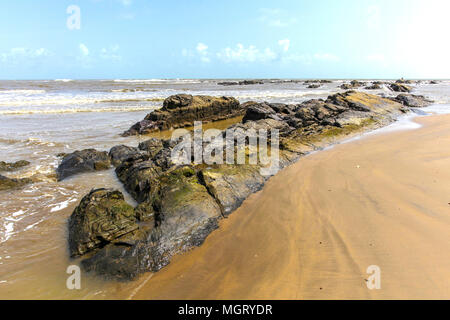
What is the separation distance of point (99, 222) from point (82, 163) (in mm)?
4240

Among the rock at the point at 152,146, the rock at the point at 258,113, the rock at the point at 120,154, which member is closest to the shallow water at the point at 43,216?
the rock at the point at 120,154

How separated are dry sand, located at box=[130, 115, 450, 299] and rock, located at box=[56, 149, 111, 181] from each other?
16.0 ft

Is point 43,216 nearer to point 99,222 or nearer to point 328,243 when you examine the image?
point 99,222

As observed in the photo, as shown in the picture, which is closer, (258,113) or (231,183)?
(231,183)

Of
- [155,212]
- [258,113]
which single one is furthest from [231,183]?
[258,113]

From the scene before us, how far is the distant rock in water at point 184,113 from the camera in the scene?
42.6 ft

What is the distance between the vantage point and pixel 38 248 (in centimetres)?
375

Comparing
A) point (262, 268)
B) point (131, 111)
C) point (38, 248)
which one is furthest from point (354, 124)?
point (131, 111)

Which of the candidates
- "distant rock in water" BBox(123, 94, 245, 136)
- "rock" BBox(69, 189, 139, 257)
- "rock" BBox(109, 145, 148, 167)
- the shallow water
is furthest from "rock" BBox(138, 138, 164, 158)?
"rock" BBox(69, 189, 139, 257)

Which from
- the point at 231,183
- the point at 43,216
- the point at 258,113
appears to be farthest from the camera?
the point at 258,113

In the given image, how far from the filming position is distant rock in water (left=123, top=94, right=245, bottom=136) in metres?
13.0

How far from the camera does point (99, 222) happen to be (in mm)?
3584

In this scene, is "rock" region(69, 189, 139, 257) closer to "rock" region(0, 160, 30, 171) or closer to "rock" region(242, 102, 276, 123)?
"rock" region(0, 160, 30, 171)

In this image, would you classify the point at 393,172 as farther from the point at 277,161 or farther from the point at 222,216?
the point at 222,216
